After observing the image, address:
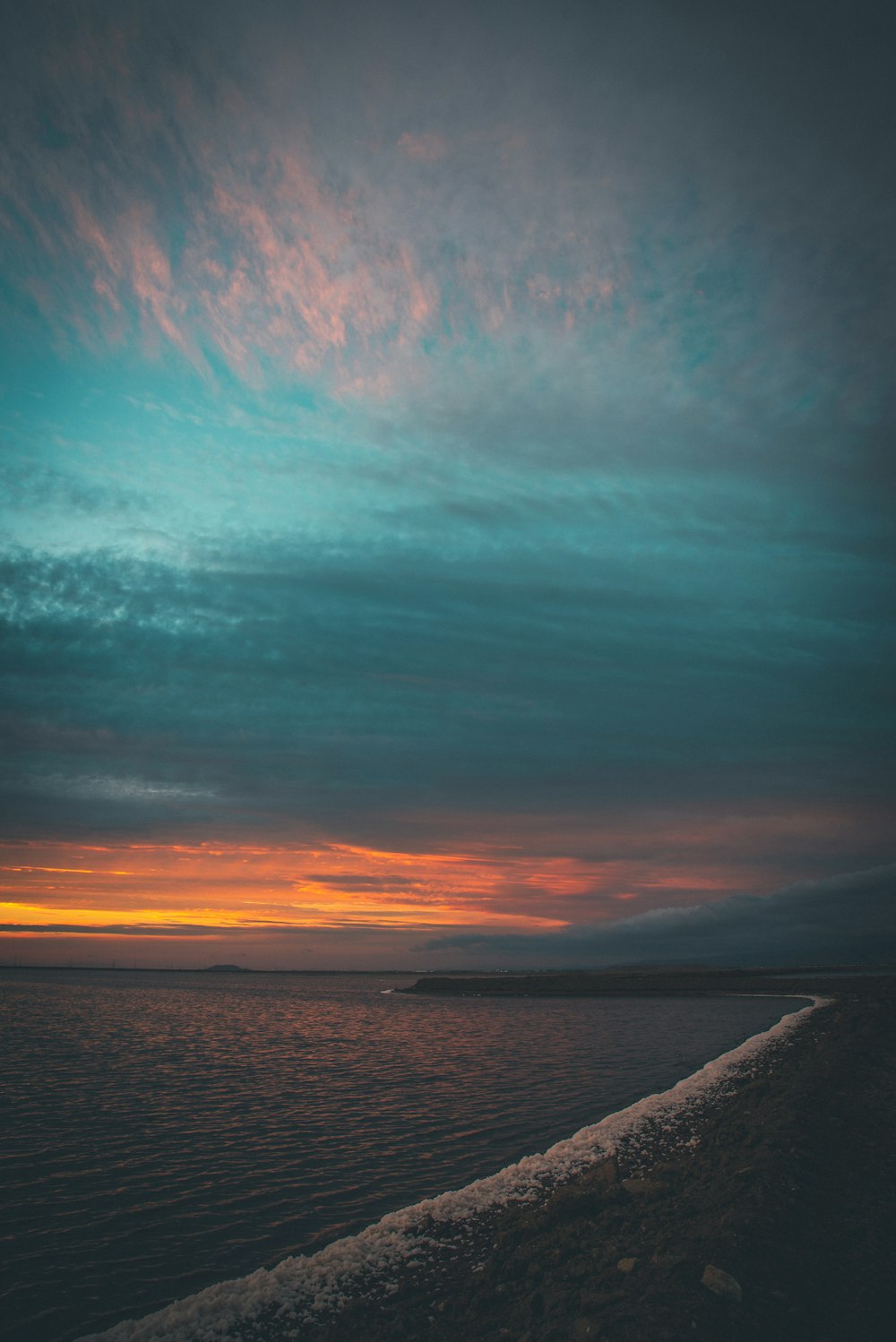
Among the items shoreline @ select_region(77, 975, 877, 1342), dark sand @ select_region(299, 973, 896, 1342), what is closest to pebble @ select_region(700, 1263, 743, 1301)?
dark sand @ select_region(299, 973, 896, 1342)

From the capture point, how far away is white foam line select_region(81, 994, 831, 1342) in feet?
34.5

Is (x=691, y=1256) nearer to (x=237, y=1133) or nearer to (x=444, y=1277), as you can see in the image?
(x=444, y=1277)

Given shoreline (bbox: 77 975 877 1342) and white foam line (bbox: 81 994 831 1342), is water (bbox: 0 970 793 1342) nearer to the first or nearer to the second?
white foam line (bbox: 81 994 831 1342)

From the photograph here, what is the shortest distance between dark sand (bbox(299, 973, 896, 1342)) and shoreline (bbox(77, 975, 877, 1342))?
0.05m

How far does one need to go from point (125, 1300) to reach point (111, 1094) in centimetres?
1977

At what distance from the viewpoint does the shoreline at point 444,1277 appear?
10180 millimetres

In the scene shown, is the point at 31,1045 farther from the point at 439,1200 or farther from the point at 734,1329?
the point at 734,1329

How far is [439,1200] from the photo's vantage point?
50.8 ft

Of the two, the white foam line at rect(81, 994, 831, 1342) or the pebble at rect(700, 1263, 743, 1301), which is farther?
the white foam line at rect(81, 994, 831, 1342)

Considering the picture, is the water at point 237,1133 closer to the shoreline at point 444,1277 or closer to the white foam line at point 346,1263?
the white foam line at point 346,1263

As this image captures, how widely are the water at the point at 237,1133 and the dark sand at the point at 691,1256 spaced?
386 cm

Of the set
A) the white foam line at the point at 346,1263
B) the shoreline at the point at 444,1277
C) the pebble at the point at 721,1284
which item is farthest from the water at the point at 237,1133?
the pebble at the point at 721,1284

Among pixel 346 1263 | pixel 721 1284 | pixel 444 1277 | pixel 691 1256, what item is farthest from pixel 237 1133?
pixel 721 1284

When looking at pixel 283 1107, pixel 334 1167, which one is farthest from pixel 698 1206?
pixel 283 1107
